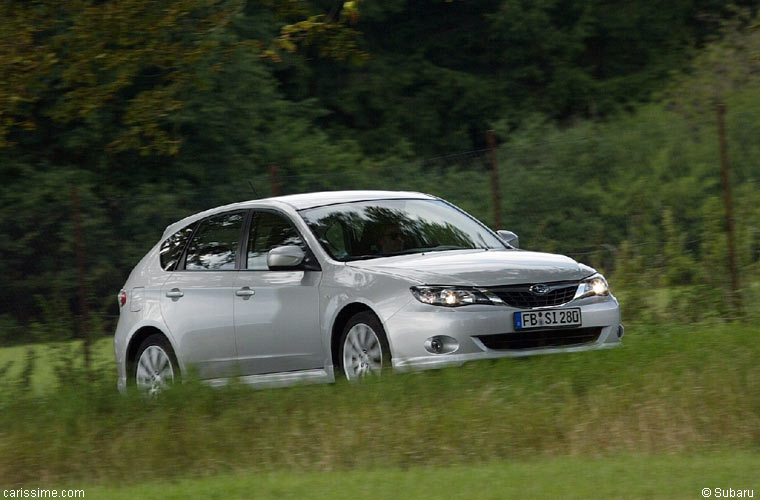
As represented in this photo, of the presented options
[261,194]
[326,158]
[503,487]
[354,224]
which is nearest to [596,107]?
[326,158]

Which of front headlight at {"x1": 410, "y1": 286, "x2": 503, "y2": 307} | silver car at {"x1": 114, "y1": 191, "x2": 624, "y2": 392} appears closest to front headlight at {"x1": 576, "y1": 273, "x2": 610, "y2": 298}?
silver car at {"x1": 114, "y1": 191, "x2": 624, "y2": 392}

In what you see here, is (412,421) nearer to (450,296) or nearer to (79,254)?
(450,296)

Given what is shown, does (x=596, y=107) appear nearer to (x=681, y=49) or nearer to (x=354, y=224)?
→ (x=681, y=49)

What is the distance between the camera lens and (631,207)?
16516 mm

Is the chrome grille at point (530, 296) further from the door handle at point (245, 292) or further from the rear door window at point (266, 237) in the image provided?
the door handle at point (245, 292)

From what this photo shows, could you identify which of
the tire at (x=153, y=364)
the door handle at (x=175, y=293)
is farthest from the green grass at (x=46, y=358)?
the door handle at (x=175, y=293)

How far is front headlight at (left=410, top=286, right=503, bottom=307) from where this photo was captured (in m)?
10.0

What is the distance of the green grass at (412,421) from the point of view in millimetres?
8516

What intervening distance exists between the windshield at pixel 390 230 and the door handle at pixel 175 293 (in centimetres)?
127

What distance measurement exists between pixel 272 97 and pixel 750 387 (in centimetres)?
2402

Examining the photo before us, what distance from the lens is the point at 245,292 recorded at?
1120 cm

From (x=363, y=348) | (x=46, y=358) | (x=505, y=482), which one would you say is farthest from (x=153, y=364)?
(x=505, y=482)

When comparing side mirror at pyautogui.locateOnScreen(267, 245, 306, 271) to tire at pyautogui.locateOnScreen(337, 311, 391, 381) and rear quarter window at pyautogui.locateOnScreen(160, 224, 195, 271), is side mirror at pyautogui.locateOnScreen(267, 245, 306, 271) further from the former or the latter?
rear quarter window at pyautogui.locateOnScreen(160, 224, 195, 271)

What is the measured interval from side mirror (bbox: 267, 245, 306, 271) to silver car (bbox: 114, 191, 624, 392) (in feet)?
0.03
